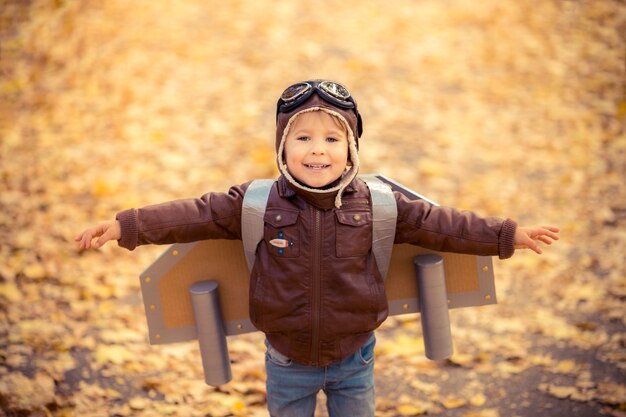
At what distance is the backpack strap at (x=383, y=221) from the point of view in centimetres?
239

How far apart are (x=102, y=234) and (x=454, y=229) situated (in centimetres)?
127

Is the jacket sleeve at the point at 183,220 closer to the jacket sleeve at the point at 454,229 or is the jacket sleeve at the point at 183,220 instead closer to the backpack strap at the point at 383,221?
the backpack strap at the point at 383,221

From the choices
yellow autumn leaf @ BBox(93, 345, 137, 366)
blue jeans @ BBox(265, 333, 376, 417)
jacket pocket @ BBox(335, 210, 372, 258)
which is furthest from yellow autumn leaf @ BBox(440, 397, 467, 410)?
yellow autumn leaf @ BBox(93, 345, 137, 366)

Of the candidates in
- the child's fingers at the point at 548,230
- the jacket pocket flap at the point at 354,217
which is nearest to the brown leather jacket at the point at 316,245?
the jacket pocket flap at the point at 354,217

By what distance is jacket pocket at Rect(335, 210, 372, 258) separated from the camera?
2344mm

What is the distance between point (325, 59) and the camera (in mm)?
7875

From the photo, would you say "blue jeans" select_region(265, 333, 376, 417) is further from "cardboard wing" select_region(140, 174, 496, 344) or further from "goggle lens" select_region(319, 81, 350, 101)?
"goggle lens" select_region(319, 81, 350, 101)

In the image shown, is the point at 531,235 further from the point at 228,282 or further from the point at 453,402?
the point at 453,402

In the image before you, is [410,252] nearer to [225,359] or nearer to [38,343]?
[225,359]

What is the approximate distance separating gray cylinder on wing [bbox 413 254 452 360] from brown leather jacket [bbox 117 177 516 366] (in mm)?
205

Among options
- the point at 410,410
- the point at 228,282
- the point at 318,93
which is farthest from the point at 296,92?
the point at 410,410

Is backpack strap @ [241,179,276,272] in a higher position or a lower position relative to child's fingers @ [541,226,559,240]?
higher

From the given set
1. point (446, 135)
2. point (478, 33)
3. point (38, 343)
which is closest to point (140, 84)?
point (446, 135)

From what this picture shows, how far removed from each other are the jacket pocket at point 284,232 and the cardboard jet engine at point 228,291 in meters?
0.34
